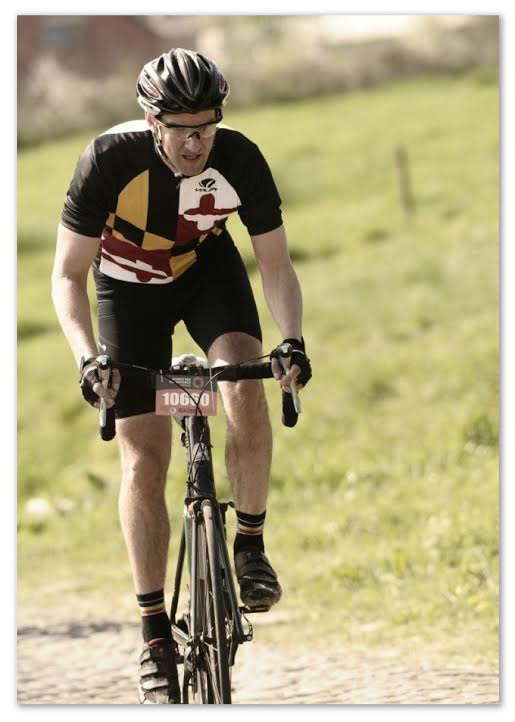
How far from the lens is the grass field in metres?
7.23

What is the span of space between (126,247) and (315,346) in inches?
282

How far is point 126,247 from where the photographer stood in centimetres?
420

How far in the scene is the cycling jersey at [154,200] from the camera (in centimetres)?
395

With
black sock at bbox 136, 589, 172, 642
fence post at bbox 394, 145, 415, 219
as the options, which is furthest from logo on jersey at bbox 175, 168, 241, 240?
fence post at bbox 394, 145, 415, 219

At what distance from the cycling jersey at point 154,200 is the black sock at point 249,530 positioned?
2.78ft

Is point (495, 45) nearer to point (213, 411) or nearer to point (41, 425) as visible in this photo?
point (213, 411)

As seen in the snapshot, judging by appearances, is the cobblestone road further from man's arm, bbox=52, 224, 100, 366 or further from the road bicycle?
man's arm, bbox=52, 224, 100, 366

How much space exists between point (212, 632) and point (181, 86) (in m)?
1.66

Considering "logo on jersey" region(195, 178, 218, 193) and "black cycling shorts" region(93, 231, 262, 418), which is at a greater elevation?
"logo on jersey" region(195, 178, 218, 193)

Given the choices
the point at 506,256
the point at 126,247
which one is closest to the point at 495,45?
the point at 506,256

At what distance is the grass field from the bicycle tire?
214 centimetres

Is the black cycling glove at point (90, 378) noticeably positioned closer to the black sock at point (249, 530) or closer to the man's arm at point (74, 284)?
the man's arm at point (74, 284)

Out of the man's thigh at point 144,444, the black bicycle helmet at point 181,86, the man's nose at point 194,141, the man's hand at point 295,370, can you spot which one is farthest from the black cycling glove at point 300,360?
the black bicycle helmet at point 181,86
